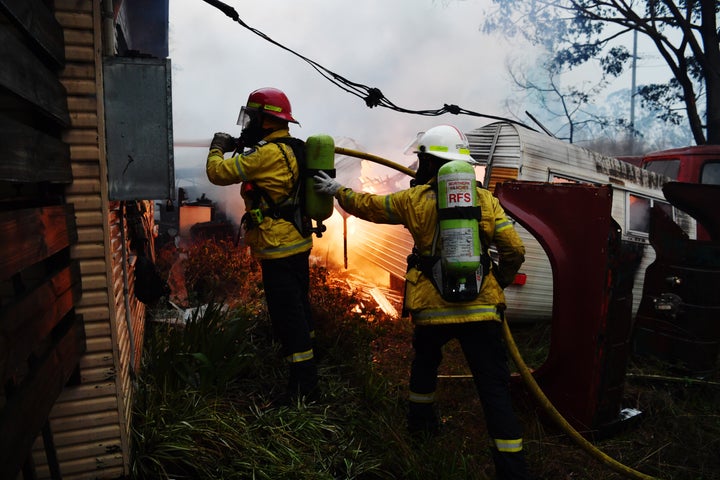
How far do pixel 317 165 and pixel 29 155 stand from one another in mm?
1969

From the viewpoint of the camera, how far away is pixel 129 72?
8.35 feet

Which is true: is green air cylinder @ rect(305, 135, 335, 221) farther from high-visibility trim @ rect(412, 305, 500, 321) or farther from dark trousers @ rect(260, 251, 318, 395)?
high-visibility trim @ rect(412, 305, 500, 321)

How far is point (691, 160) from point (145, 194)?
359 inches

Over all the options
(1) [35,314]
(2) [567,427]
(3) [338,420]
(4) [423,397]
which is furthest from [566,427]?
(1) [35,314]

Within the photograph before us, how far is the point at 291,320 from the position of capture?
141 inches

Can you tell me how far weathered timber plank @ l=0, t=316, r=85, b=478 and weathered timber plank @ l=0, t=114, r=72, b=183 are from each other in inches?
29.4

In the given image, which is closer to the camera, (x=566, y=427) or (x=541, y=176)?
(x=566, y=427)

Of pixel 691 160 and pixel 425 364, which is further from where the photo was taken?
pixel 691 160

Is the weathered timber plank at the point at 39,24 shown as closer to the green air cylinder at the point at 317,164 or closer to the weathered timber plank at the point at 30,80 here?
the weathered timber plank at the point at 30,80

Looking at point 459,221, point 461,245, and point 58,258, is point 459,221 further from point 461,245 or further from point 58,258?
point 58,258

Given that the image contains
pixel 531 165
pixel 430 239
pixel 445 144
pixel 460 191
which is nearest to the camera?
pixel 460 191

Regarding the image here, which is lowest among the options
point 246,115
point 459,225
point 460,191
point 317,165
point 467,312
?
point 467,312

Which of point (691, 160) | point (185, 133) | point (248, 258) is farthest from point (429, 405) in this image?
point (185, 133)

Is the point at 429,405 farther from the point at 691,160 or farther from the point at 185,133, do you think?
the point at 185,133
